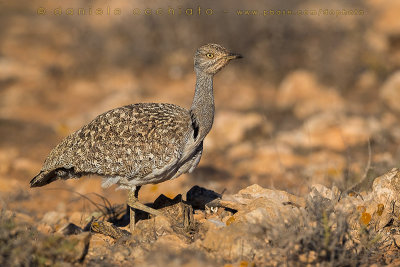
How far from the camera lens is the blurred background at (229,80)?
9906mm

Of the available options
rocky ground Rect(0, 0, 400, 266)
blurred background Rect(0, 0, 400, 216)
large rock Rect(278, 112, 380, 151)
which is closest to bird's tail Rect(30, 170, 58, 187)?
rocky ground Rect(0, 0, 400, 266)

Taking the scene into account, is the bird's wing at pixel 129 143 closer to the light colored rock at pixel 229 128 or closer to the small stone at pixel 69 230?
the small stone at pixel 69 230

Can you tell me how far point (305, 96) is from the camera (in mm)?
12719

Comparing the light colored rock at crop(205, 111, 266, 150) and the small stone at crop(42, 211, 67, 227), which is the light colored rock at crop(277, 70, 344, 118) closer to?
the light colored rock at crop(205, 111, 266, 150)

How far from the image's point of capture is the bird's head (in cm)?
542

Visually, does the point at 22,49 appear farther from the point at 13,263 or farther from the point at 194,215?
the point at 13,263

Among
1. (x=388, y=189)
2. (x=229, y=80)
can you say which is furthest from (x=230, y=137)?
(x=388, y=189)

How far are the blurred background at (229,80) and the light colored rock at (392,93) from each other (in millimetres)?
23

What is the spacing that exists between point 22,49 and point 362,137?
35.9 feet

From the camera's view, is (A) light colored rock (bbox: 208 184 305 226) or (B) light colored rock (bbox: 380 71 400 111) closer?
(A) light colored rock (bbox: 208 184 305 226)

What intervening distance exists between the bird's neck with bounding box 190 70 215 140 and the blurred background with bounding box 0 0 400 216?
3.31 meters

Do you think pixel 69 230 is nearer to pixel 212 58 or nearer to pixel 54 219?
pixel 54 219

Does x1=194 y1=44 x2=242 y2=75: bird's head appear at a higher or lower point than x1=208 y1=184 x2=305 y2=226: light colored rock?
Answer: higher

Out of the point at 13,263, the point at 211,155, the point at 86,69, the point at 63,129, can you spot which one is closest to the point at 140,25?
the point at 86,69
